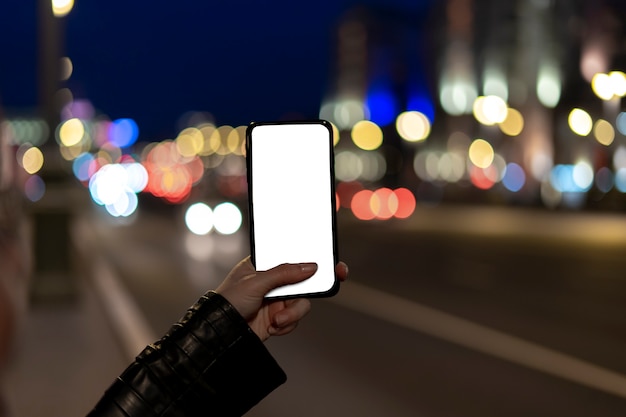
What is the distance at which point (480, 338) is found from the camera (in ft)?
44.3

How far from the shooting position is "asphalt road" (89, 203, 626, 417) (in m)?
9.69

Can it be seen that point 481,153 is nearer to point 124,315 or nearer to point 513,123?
point 513,123

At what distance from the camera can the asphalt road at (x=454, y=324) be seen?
9688 millimetres

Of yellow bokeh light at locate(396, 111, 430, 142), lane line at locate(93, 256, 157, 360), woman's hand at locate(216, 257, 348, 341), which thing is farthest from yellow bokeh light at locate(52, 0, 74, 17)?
yellow bokeh light at locate(396, 111, 430, 142)

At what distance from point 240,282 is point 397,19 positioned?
5717 inches

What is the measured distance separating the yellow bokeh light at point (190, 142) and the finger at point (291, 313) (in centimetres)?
16087

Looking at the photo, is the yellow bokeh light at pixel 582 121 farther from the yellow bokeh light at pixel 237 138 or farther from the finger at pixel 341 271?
the finger at pixel 341 271

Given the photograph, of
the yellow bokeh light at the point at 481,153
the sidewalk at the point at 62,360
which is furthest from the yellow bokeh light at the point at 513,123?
the sidewalk at the point at 62,360

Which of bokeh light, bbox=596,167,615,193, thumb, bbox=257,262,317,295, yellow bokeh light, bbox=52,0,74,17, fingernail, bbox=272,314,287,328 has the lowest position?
bokeh light, bbox=596,167,615,193

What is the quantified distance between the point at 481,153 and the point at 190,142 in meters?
83.9

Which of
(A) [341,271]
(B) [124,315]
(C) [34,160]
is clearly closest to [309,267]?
(A) [341,271]

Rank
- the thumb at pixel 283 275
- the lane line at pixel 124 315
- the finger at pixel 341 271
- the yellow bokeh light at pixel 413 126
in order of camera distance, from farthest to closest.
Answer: the yellow bokeh light at pixel 413 126 < the lane line at pixel 124 315 < the finger at pixel 341 271 < the thumb at pixel 283 275

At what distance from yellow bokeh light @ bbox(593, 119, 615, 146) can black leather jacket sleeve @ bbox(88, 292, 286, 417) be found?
419 inches

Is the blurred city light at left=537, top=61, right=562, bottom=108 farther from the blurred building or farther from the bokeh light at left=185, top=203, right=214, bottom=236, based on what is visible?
the bokeh light at left=185, top=203, right=214, bottom=236
